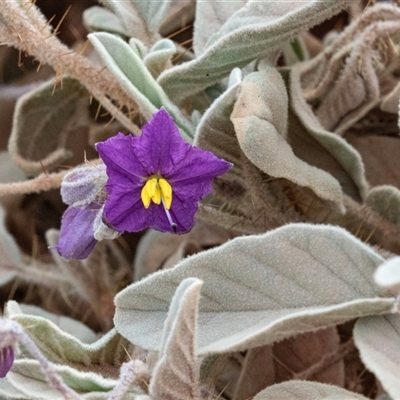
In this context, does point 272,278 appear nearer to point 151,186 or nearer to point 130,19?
point 151,186

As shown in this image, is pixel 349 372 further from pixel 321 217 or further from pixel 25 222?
pixel 25 222

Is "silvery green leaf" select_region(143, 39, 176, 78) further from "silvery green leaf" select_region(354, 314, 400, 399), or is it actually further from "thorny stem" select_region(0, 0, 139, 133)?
"silvery green leaf" select_region(354, 314, 400, 399)

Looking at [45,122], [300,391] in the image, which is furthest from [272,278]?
[45,122]

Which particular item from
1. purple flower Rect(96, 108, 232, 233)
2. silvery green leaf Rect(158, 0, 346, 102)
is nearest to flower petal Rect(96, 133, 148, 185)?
purple flower Rect(96, 108, 232, 233)

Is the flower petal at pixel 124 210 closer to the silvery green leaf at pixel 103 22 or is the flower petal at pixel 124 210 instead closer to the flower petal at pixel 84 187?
the flower petal at pixel 84 187

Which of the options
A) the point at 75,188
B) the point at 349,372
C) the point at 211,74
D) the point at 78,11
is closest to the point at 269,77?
the point at 211,74

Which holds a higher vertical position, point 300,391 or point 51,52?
point 51,52

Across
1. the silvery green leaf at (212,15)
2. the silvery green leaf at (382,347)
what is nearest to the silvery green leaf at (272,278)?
the silvery green leaf at (382,347)

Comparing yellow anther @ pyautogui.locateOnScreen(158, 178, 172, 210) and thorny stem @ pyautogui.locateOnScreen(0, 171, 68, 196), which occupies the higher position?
yellow anther @ pyautogui.locateOnScreen(158, 178, 172, 210)
